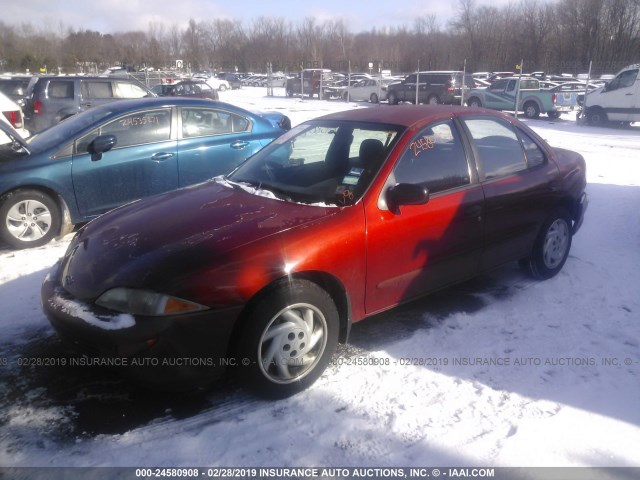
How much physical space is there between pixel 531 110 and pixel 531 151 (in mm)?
17702

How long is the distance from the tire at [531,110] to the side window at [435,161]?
18375 mm

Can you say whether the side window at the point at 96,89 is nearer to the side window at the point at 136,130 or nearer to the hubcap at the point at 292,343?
the side window at the point at 136,130

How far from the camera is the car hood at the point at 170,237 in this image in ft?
8.67

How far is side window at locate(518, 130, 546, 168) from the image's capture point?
4.30 meters

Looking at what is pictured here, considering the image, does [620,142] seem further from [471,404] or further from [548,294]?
[471,404]

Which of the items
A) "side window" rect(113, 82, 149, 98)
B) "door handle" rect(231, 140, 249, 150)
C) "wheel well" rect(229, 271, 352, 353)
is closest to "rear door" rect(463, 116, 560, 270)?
"wheel well" rect(229, 271, 352, 353)

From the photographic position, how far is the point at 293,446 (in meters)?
2.51

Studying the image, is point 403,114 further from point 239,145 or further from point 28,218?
point 28,218

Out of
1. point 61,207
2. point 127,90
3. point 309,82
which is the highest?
point 309,82

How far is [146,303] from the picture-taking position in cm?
255

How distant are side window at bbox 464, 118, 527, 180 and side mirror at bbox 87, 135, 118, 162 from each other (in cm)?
357

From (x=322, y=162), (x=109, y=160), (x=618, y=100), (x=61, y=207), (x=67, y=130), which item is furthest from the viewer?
(x=618, y=100)

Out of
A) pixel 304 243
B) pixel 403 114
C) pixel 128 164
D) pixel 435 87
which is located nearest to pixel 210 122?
pixel 128 164

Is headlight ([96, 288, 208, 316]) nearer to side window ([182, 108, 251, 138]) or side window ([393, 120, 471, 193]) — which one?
side window ([393, 120, 471, 193])
